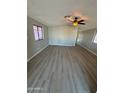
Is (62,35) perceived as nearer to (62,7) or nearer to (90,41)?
(90,41)

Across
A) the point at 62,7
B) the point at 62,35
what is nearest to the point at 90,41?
the point at 62,35

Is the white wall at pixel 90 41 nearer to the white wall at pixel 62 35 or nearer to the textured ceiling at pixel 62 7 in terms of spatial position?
the white wall at pixel 62 35

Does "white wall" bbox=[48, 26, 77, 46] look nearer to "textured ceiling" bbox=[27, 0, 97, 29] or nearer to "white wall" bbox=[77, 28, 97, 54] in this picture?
"white wall" bbox=[77, 28, 97, 54]

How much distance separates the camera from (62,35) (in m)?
14.2

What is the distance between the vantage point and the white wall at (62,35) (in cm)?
1401

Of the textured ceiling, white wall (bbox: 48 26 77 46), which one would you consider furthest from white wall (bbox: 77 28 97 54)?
the textured ceiling

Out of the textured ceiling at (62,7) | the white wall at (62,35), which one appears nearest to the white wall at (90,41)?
the white wall at (62,35)

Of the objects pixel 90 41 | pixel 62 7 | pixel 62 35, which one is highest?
pixel 62 7

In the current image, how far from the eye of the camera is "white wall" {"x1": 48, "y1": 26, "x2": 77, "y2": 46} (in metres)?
14.0
